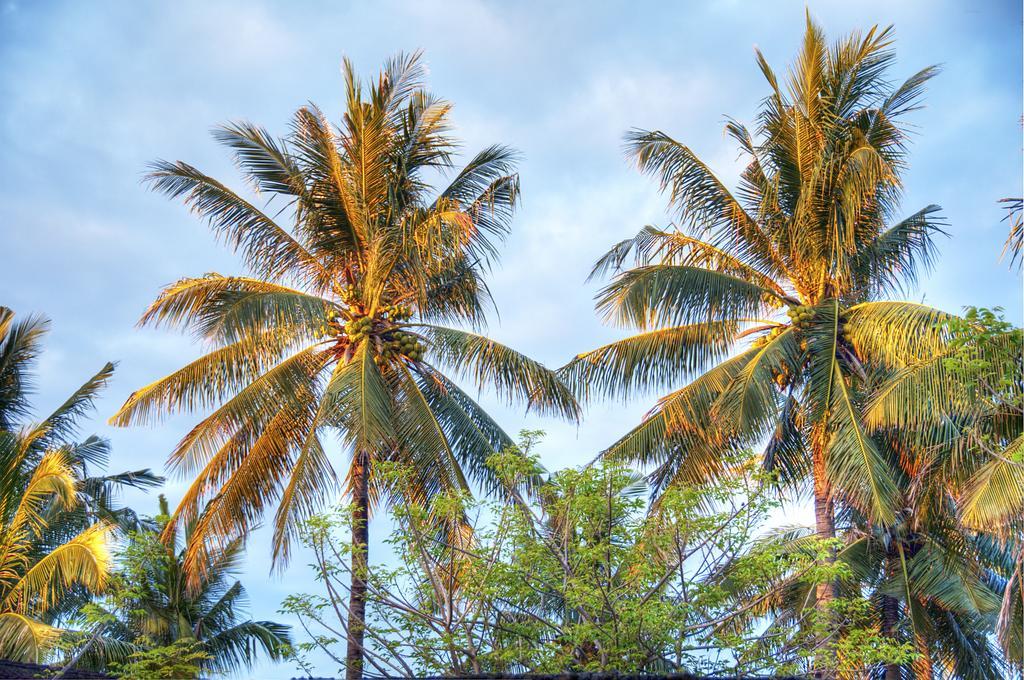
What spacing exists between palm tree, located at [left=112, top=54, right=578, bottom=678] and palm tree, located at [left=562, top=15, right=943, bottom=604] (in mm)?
1651

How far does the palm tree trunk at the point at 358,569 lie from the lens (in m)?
10.8

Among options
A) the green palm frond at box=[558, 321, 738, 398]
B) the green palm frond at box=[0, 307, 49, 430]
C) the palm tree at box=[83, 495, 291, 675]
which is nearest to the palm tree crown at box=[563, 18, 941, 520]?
the green palm frond at box=[558, 321, 738, 398]

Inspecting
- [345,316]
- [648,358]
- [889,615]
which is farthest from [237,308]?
[889,615]

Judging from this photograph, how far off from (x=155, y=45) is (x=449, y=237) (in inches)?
463

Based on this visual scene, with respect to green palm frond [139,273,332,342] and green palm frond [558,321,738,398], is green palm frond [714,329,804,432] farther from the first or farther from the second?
green palm frond [139,273,332,342]

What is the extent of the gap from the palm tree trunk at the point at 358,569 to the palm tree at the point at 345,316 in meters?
0.04

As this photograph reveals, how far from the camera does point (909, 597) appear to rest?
15.2 meters

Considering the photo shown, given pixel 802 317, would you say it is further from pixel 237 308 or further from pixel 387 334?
pixel 237 308

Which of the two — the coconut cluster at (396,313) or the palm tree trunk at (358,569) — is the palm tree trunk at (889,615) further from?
the coconut cluster at (396,313)

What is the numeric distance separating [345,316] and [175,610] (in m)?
6.38

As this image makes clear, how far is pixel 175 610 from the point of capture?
17422 millimetres

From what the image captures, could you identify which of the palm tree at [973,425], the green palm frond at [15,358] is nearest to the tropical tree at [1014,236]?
the palm tree at [973,425]

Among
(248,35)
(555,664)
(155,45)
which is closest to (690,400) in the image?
(555,664)

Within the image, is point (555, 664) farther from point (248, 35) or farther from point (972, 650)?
point (248, 35)
